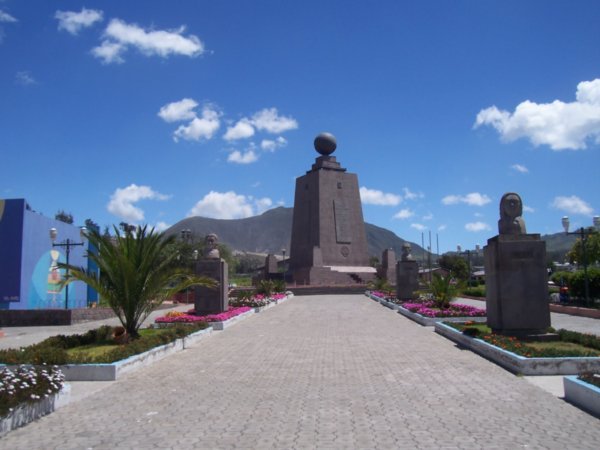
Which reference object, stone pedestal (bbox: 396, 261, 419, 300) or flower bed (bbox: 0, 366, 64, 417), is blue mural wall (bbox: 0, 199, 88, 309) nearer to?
stone pedestal (bbox: 396, 261, 419, 300)

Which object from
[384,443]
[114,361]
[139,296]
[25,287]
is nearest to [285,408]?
[384,443]

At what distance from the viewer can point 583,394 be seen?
6.11 metres

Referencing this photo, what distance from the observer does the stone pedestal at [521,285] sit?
10.4 meters

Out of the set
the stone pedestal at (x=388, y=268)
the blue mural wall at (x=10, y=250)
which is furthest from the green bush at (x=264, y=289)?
the stone pedestal at (x=388, y=268)

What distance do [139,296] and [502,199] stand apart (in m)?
7.34

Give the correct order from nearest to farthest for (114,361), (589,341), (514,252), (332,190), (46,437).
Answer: (46,437)
(114,361)
(589,341)
(514,252)
(332,190)

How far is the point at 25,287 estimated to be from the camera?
74.6 feet

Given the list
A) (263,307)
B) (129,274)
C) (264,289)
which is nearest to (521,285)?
(129,274)

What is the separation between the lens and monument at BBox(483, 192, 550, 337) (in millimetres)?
10414

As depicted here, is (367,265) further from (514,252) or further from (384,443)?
(384,443)

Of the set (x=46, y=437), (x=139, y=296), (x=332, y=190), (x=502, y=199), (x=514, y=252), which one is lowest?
(x=46, y=437)

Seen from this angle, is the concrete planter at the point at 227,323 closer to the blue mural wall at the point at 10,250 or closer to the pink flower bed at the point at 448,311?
the pink flower bed at the point at 448,311

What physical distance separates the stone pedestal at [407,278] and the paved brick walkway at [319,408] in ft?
44.3

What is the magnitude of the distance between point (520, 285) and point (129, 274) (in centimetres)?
736
